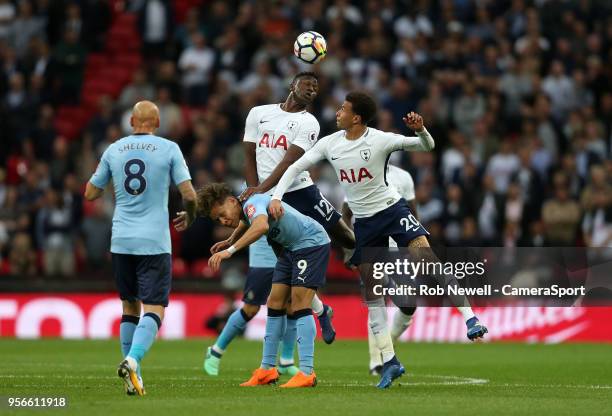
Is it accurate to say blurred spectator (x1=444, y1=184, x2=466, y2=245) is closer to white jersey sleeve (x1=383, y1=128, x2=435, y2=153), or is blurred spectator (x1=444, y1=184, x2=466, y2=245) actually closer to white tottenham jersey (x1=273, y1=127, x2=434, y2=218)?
white tottenham jersey (x1=273, y1=127, x2=434, y2=218)

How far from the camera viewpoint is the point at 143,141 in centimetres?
1193

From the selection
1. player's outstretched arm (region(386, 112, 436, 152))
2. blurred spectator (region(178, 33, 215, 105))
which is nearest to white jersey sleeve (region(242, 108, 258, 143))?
player's outstretched arm (region(386, 112, 436, 152))

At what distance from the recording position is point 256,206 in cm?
1185

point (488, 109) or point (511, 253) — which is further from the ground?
point (488, 109)

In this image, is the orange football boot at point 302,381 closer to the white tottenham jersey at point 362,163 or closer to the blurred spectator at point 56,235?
the white tottenham jersey at point 362,163

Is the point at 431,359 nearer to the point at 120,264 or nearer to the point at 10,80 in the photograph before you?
the point at 120,264

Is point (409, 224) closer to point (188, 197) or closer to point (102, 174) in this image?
point (188, 197)

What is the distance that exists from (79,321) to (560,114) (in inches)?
379

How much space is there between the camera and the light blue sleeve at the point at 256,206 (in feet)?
38.7

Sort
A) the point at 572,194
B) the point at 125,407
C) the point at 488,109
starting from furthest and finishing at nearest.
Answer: the point at 488,109 → the point at 572,194 → the point at 125,407

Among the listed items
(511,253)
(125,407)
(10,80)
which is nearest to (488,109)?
(511,253)

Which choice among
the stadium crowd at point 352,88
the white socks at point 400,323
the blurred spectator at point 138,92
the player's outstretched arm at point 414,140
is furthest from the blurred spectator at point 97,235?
the player's outstretched arm at point 414,140

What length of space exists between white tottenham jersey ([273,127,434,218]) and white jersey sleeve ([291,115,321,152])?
81 centimetres

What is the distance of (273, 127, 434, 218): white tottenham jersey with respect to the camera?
496 inches
